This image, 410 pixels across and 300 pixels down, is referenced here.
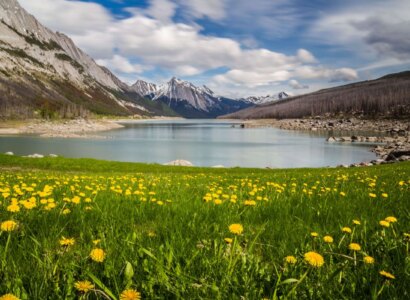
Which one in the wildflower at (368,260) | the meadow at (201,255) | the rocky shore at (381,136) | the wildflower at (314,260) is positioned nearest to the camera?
the meadow at (201,255)

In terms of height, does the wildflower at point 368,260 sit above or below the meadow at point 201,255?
above

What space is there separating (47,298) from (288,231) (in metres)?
2.62

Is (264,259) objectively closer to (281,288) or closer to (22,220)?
(281,288)

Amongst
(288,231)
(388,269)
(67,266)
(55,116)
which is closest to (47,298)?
(67,266)

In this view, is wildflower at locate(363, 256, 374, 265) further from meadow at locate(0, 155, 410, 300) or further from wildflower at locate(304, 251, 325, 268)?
wildflower at locate(304, 251, 325, 268)

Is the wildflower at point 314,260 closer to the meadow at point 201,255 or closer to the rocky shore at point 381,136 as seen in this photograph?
the meadow at point 201,255

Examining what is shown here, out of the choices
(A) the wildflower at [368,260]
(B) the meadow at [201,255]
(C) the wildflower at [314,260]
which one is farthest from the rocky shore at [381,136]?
(C) the wildflower at [314,260]

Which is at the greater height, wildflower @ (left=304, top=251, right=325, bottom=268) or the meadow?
wildflower @ (left=304, top=251, right=325, bottom=268)

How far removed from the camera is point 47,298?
1.81m

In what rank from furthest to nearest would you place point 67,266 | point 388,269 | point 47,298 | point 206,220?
point 206,220
point 388,269
point 67,266
point 47,298

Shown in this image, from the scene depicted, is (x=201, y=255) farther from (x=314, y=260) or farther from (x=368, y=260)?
(x=368, y=260)

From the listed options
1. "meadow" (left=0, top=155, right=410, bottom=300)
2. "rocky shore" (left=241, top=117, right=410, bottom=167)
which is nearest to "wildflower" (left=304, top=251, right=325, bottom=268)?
"meadow" (left=0, top=155, right=410, bottom=300)

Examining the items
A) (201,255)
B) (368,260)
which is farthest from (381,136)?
(201,255)

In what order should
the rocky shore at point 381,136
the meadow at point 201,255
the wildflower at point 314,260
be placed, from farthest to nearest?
the rocky shore at point 381,136
the wildflower at point 314,260
the meadow at point 201,255
